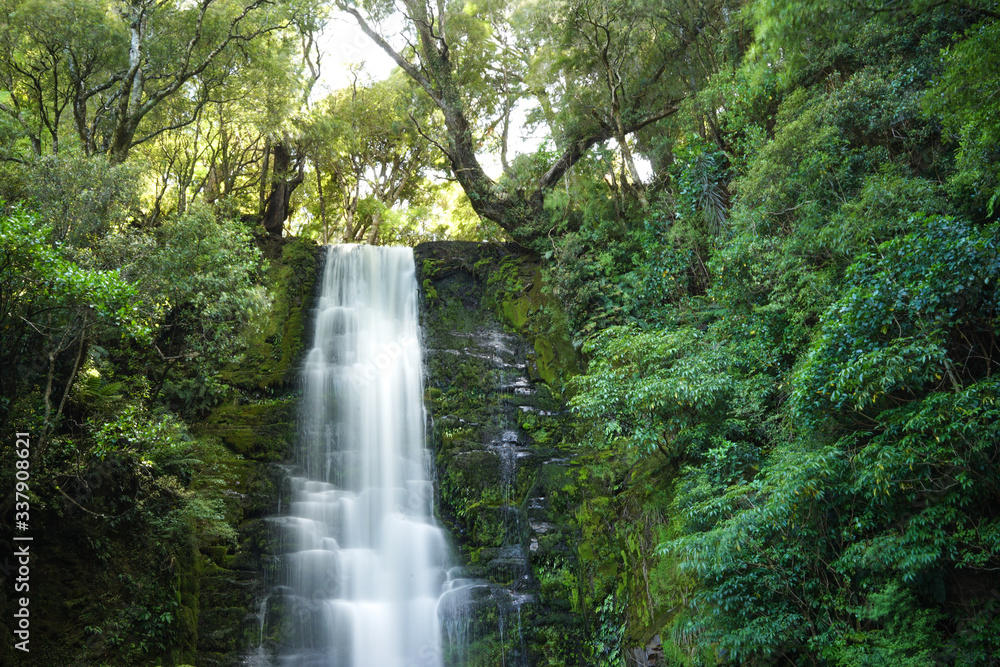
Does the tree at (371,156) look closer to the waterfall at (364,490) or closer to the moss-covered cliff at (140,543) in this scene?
the waterfall at (364,490)

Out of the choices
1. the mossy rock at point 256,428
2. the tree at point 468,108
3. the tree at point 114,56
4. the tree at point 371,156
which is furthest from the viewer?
the tree at point 371,156

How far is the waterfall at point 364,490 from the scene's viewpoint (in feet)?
30.9

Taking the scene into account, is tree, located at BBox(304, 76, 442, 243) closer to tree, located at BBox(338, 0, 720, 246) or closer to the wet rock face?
tree, located at BBox(338, 0, 720, 246)

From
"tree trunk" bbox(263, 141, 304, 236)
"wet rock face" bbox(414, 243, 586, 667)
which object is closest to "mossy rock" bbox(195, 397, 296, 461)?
"wet rock face" bbox(414, 243, 586, 667)

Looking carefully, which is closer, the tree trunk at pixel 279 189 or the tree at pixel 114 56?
the tree at pixel 114 56

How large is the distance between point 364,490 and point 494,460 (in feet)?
8.83

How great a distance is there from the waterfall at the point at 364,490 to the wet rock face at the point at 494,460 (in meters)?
0.46

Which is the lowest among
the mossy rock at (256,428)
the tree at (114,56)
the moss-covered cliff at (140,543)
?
the moss-covered cliff at (140,543)

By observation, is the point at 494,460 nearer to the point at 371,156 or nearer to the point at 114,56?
the point at 114,56

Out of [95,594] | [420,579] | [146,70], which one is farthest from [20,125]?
[420,579]

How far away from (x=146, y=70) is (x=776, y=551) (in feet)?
46.4

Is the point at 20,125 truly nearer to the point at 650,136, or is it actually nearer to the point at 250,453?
the point at 250,453

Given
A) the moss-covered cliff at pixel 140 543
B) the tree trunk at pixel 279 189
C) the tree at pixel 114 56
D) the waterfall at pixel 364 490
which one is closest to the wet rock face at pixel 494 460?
the waterfall at pixel 364 490

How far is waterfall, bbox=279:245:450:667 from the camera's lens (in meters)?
9.42
